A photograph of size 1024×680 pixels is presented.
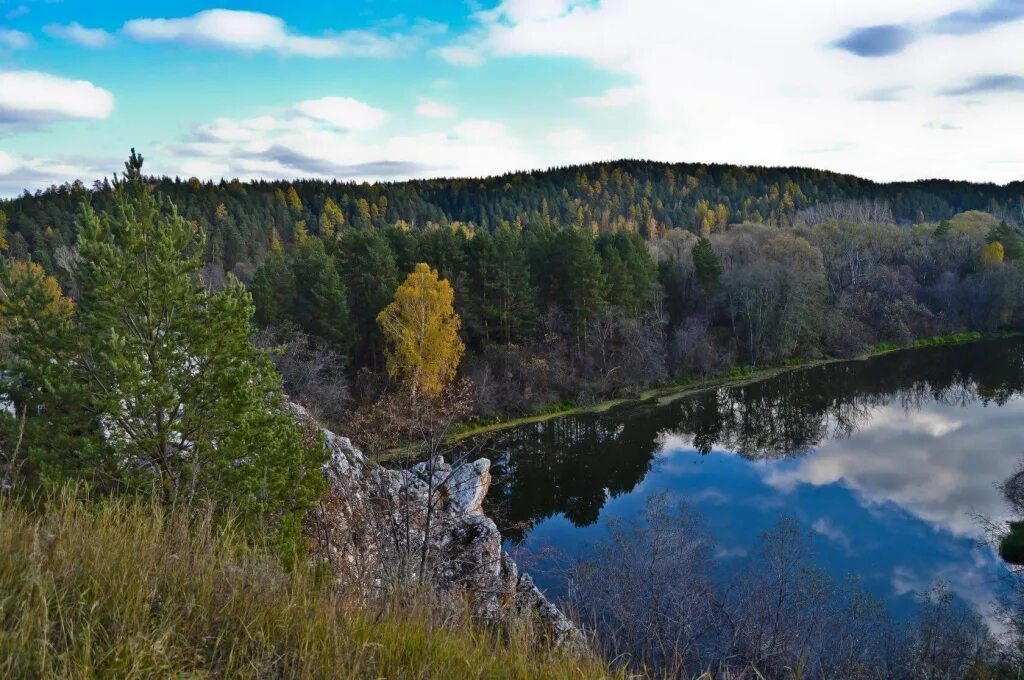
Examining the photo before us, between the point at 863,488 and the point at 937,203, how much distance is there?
118m

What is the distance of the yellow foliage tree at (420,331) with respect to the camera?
29406 mm

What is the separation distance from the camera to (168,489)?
28.5 ft

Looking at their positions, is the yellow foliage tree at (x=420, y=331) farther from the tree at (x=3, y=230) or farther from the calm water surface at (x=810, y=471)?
the tree at (x=3, y=230)

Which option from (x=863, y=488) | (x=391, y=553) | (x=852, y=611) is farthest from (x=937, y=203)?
(x=391, y=553)

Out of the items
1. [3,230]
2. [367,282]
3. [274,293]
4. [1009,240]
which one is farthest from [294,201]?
[1009,240]

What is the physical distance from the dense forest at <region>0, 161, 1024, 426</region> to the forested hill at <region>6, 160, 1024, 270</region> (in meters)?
0.74

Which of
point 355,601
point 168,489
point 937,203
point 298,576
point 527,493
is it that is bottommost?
point 527,493

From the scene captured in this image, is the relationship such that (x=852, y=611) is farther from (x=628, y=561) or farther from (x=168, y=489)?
(x=168, y=489)

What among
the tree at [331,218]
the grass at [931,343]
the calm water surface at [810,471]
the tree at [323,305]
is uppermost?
the tree at [331,218]

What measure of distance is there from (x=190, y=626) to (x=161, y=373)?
7.17m

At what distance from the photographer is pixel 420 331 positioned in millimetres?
29703

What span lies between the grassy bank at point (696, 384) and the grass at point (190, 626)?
2685 centimetres

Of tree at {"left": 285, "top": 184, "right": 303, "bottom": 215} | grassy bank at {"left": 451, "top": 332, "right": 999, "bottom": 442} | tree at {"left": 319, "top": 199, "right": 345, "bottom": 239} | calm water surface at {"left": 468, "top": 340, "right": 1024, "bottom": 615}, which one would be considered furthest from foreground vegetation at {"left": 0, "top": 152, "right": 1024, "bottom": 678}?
tree at {"left": 285, "top": 184, "right": 303, "bottom": 215}

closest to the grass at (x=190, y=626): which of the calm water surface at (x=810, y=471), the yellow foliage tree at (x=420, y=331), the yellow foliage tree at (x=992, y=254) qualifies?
the calm water surface at (x=810, y=471)
